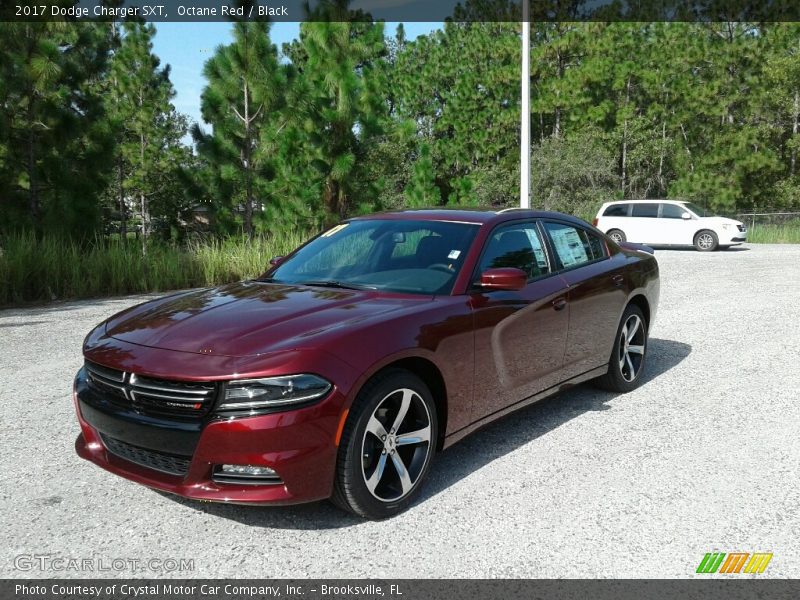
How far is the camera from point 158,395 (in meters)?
3.26

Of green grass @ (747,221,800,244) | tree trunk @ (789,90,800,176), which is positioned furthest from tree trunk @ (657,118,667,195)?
green grass @ (747,221,800,244)

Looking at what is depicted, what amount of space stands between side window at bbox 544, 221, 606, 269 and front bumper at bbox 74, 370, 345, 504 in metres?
2.57

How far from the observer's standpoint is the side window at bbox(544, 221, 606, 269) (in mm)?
5250

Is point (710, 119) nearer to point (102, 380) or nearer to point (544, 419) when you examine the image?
point (544, 419)

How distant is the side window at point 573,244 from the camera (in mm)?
5250

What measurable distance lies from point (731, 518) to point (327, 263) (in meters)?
2.76

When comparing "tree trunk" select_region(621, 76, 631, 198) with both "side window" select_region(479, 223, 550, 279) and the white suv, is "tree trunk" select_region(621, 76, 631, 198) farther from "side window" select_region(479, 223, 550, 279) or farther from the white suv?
"side window" select_region(479, 223, 550, 279)

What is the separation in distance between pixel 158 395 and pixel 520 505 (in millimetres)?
1877

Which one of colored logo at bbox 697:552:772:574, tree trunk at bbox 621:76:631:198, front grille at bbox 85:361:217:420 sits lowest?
colored logo at bbox 697:552:772:574

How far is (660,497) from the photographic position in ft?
12.5

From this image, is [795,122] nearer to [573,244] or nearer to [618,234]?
[618,234]

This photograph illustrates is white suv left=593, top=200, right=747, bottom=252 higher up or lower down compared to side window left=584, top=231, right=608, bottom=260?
lower down

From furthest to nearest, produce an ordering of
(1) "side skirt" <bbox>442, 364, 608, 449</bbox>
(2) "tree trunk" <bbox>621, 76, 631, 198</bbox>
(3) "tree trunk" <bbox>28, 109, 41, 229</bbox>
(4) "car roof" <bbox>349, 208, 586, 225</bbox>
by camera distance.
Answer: (2) "tree trunk" <bbox>621, 76, 631, 198</bbox>
(3) "tree trunk" <bbox>28, 109, 41, 229</bbox>
(4) "car roof" <bbox>349, 208, 586, 225</bbox>
(1) "side skirt" <bbox>442, 364, 608, 449</bbox>

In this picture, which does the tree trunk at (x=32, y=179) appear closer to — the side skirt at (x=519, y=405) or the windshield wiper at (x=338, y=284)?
the windshield wiper at (x=338, y=284)
